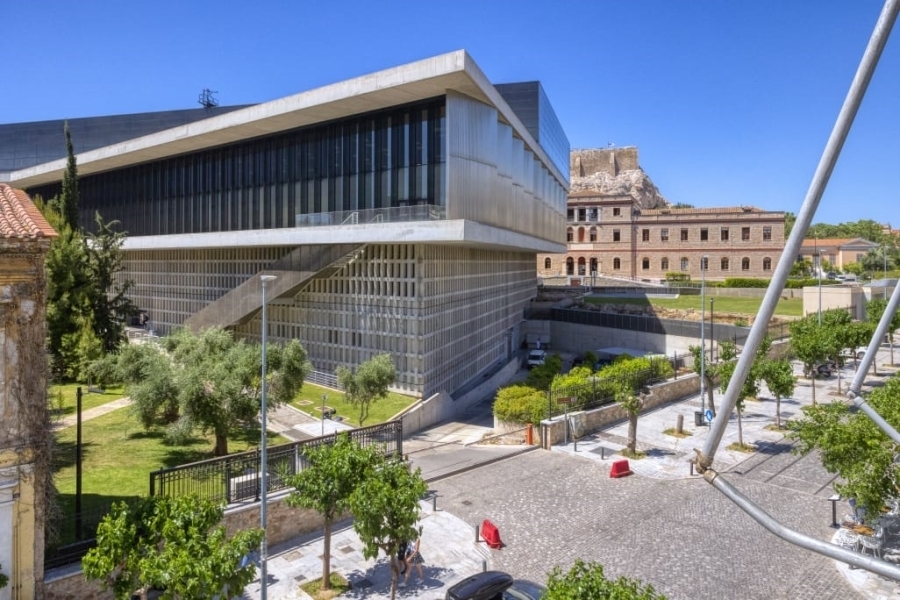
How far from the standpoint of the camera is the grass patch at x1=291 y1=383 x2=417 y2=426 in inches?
1061

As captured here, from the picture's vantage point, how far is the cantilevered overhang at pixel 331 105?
26484 millimetres

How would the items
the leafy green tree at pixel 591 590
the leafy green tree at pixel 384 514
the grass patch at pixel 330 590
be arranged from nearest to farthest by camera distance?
1. the leafy green tree at pixel 591 590
2. the leafy green tree at pixel 384 514
3. the grass patch at pixel 330 590

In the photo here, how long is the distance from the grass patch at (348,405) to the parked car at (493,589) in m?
14.6

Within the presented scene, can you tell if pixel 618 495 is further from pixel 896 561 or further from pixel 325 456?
pixel 325 456

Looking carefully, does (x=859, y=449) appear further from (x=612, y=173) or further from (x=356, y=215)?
(x=612, y=173)

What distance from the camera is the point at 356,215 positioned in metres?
29.5

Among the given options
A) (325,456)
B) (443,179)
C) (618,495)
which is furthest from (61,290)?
(618,495)

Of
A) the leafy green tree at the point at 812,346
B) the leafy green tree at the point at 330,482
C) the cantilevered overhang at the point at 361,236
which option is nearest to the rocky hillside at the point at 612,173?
the cantilevered overhang at the point at 361,236

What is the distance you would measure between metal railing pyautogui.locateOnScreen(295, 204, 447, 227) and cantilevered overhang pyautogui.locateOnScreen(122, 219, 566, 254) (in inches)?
12.8

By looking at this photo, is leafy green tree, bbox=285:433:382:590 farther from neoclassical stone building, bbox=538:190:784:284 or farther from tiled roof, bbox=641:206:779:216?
tiled roof, bbox=641:206:779:216

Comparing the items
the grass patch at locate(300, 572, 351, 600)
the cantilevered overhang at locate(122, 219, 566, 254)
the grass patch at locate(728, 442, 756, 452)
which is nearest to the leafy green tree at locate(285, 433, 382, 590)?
the grass patch at locate(300, 572, 351, 600)

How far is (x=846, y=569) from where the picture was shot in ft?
45.3

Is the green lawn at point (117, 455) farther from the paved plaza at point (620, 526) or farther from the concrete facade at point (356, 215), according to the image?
the concrete facade at point (356, 215)

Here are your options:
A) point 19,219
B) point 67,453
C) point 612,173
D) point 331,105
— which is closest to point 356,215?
point 331,105
